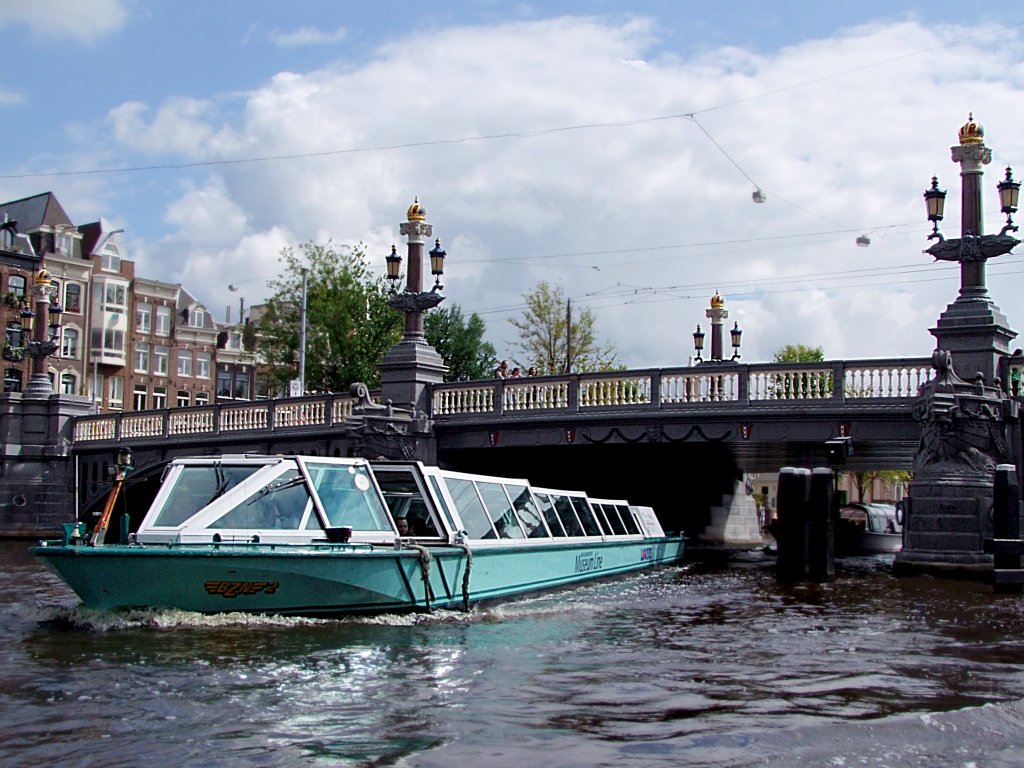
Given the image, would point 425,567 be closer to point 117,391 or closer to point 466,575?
point 466,575

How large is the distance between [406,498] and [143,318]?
54074 millimetres

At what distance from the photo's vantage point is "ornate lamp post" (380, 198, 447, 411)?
2966cm

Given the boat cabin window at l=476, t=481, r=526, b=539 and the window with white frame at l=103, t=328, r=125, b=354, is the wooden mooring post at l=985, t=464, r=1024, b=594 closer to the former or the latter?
the boat cabin window at l=476, t=481, r=526, b=539

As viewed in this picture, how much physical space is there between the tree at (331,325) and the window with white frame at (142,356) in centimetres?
1217

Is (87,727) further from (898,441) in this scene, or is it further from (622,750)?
(898,441)

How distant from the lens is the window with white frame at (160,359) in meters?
69.8

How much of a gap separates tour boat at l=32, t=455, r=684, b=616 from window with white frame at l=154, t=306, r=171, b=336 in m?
53.1

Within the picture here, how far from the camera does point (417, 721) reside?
404 inches

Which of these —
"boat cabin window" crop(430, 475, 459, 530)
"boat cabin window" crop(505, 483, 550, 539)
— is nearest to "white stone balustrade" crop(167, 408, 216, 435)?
"boat cabin window" crop(505, 483, 550, 539)

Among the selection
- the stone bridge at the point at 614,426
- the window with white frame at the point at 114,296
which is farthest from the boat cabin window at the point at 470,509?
the window with white frame at the point at 114,296

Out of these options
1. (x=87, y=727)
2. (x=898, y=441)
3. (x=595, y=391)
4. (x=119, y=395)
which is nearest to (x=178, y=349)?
(x=119, y=395)

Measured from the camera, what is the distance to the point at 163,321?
7025 centimetres

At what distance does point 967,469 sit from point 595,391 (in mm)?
8885

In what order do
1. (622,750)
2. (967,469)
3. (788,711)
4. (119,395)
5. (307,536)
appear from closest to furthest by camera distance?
(622,750) → (788,711) → (307,536) → (967,469) → (119,395)
